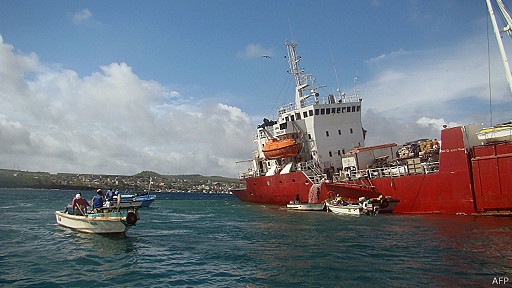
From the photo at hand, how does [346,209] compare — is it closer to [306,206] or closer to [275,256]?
[306,206]

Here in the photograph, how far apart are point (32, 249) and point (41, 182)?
156 metres

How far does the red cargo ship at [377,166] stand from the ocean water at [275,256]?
2.22 metres

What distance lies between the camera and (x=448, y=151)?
21.7m

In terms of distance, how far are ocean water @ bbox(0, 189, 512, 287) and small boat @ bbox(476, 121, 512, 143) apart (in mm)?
4934

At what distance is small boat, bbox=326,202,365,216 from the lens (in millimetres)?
24688

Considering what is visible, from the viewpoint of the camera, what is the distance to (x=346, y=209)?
83.7ft

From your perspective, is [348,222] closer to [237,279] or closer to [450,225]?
[450,225]

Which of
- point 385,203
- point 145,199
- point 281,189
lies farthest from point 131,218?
point 145,199

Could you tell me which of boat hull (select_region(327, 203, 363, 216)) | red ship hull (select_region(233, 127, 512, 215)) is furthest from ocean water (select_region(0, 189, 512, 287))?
boat hull (select_region(327, 203, 363, 216))

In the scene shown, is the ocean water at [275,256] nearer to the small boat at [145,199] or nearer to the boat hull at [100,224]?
the boat hull at [100,224]

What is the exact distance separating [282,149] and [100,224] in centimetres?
2121

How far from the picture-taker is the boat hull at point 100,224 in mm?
17219

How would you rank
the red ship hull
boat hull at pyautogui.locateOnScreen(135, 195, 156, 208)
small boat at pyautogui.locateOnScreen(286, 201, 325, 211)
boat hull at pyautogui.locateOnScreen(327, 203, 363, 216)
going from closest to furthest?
the red ship hull
boat hull at pyautogui.locateOnScreen(327, 203, 363, 216)
small boat at pyautogui.locateOnScreen(286, 201, 325, 211)
boat hull at pyautogui.locateOnScreen(135, 195, 156, 208)

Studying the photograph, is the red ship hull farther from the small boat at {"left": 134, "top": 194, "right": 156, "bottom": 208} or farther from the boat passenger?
the small boat at {"left": 134, "top": 194, "right": 156, "bottom": 208}
